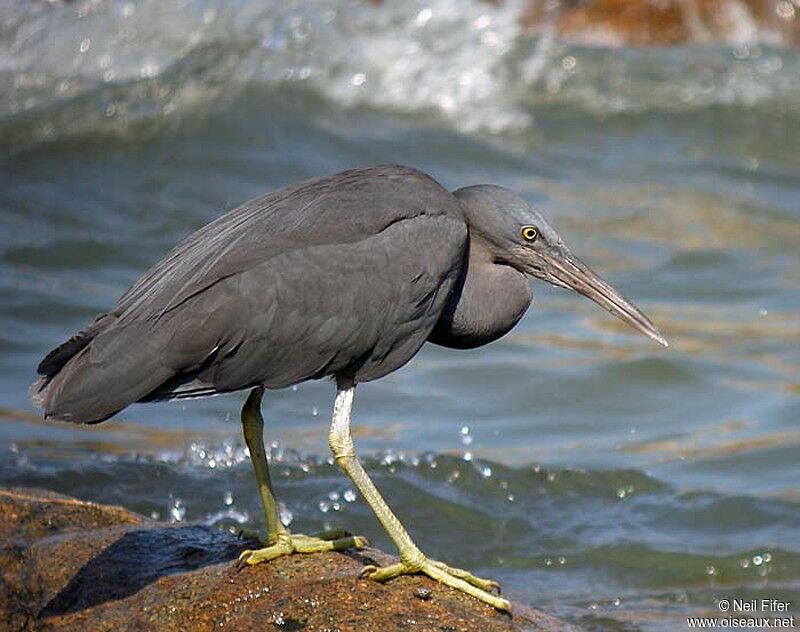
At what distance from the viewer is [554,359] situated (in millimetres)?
10445

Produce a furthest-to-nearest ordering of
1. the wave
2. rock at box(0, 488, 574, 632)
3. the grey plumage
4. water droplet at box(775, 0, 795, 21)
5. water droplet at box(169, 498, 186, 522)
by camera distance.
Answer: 1. water droplet at box(775, 0, 795, 21)
2. the wave
3. water droplet at box(169, 498, 186, 522)
4. the grey plumage
5. rock at box(0, 488, 574, 632)

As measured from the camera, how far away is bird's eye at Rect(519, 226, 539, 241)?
18.3 ft

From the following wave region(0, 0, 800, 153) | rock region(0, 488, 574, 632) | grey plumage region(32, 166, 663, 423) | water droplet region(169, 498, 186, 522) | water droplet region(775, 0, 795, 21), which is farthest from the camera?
water droplet region(775, 0, 795, 21)

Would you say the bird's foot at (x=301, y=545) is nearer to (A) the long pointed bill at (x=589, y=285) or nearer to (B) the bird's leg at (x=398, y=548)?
(B) the bird's leg at (x=398, y=548)

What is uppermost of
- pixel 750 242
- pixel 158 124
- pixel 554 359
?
pixel 158 124

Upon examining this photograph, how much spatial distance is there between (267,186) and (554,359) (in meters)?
3.95

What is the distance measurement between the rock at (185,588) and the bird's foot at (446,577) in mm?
30

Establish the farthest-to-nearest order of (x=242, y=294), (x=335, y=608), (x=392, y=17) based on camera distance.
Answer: (x=392, y=17), (x=242, y=294), (x=335, y=608)

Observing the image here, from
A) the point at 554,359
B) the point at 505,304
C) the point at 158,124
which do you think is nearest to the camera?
the point at 505,304

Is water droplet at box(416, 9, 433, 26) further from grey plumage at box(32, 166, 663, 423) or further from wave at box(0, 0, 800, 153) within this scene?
grey plumage at box(32, 166, 663, 423)

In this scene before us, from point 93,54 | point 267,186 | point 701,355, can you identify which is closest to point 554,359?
point 701,355

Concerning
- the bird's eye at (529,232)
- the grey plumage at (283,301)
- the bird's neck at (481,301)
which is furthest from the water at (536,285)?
the grey plumage at (283,301)

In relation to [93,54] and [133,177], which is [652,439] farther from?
[93,54]

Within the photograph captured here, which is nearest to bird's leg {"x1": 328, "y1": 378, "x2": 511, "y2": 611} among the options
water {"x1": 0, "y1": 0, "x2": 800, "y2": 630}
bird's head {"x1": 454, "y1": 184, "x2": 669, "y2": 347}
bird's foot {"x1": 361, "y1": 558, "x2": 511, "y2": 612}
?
bird's foot {"x1": 361, "y1": 558, "x2": 511, "y2": 612}
